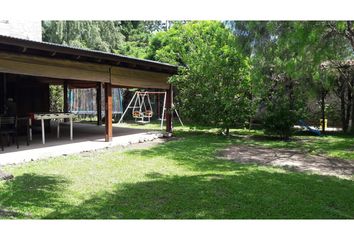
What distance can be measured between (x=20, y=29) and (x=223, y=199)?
40.0 ft

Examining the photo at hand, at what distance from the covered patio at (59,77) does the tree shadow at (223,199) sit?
372 centimetres

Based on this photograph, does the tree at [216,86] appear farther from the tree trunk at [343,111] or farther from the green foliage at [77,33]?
the green foliage at [77,33]

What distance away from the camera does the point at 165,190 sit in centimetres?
588

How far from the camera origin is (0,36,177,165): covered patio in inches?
340

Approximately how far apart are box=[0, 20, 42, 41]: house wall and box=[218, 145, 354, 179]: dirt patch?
9.35 meters

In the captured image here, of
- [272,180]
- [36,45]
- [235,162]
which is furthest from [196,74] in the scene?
[272,180]

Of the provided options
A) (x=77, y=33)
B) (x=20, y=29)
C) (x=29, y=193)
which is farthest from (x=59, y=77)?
(x=77, y=33)

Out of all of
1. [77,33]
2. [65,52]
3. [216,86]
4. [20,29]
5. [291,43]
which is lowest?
[216,86]

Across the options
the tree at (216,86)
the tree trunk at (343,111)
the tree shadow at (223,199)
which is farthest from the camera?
the tree trunk at (343,111)

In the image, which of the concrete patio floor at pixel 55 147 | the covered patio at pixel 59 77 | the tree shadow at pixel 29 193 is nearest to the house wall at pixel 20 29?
the covered patio at pixel 59 77

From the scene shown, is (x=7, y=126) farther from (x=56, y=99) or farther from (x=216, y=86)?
(x=56, y=99)

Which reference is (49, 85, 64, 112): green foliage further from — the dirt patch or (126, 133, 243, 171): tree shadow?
the dirt patch

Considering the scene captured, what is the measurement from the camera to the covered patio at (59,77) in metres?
8.64

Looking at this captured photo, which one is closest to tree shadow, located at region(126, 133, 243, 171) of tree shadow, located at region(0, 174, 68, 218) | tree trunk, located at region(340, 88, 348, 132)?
tree shadow, located at region(0, 174, 68, 218)
